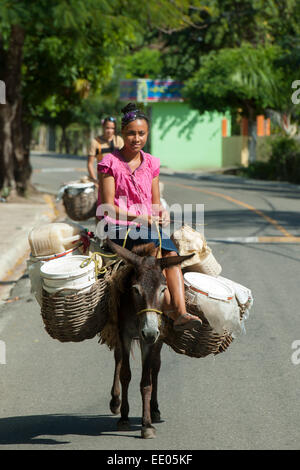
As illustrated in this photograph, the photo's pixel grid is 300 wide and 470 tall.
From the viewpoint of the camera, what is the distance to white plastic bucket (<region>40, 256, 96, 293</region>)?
5332 mm

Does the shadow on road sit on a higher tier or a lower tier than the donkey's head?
lower

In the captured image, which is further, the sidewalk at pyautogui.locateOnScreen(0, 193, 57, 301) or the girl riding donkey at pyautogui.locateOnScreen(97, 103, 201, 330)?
the sidewalk at pyautogui.locateOnScreen(0, 193, 57, 301)

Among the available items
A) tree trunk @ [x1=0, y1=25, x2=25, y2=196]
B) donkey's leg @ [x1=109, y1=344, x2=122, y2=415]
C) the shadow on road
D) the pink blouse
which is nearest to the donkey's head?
the pink blouse

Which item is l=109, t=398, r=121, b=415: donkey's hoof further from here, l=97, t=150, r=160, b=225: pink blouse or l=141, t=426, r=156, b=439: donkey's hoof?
l=97, t=150, r=160, b=225: pink blouse

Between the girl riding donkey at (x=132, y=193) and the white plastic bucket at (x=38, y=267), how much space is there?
0.48 metres

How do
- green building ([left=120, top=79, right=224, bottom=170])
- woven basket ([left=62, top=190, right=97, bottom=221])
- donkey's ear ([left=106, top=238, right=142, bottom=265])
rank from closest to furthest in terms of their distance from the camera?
donkey's ear ([left=106, top=238, right=142, bottom=265]), woven basket ([left=62, top=190, right=97, bottom=221]), green building ([left=120, top=79, right=224, bottom=170])

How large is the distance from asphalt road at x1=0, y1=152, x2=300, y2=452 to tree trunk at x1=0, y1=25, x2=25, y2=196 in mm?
13029

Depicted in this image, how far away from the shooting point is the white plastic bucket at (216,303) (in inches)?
216

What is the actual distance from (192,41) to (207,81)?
8502 mm

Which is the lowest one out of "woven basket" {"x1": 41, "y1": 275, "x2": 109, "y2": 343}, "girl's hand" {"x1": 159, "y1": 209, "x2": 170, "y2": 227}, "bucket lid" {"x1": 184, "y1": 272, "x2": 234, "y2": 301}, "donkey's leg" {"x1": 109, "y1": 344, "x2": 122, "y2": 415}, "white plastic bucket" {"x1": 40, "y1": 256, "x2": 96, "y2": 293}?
"donkey's leg" {"x1": 109, "y1": 344, "x2": 122, "y2": 415}

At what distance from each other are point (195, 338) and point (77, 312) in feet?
2.79

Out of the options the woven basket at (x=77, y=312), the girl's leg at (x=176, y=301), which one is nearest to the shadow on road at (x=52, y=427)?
the woven basket at (x=77, y=312)

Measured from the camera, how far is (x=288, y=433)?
18.5ft

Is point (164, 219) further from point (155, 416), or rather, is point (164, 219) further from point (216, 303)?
point (155, 416)
